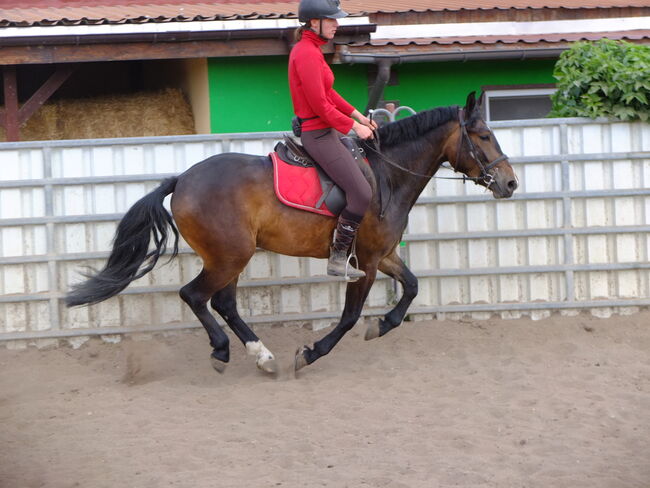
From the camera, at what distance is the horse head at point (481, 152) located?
24.3 feet

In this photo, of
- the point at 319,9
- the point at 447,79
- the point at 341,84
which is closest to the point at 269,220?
the point at 319,9

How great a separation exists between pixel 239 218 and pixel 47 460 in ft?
7.67

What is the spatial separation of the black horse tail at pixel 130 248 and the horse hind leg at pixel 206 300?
1.38 feet

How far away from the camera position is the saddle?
7.06 meters

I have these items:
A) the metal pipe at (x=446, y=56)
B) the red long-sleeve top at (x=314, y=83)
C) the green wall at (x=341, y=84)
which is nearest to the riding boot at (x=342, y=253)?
the red long-sleeve top at (x=314, y=83)

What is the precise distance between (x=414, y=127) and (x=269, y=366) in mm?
2266

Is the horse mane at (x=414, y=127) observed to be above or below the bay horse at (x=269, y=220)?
above

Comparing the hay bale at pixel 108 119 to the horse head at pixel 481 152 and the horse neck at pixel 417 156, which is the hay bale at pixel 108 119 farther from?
the horse head at pixel 481 152

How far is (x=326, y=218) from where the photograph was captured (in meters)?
7.16

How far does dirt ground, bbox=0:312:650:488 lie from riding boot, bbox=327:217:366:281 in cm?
85

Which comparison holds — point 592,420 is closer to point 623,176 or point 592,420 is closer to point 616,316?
point 616,316

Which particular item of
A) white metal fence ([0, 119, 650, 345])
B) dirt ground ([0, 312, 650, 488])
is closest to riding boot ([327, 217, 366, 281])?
dirt ground ([0, 312, 650, 488])

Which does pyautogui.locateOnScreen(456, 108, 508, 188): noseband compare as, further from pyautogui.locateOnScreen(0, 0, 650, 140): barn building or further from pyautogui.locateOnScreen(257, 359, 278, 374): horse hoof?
pyautogui.locateOnScreen(0, 0, 650, 140): barn building

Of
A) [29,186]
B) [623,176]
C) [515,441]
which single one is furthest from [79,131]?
[515,441]
